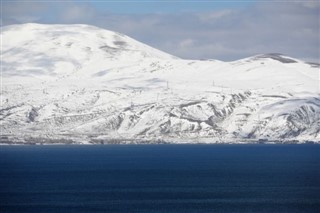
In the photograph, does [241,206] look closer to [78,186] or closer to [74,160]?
[78,186]

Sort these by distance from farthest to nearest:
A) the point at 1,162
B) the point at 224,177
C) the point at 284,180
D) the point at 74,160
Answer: the point at 74,160, the point at 1,162, the point at 224,177, the point at 284,180

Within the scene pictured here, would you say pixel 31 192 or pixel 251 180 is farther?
pixel 251 180

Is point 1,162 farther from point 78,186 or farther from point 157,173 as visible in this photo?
point 78,186

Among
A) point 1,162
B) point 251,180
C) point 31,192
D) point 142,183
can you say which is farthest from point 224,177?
point 1,162

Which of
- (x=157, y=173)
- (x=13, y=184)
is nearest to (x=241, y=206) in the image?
(x=13, y=184)

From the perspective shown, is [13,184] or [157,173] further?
[157,173]

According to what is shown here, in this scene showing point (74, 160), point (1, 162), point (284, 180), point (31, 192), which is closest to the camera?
point (31, 192)

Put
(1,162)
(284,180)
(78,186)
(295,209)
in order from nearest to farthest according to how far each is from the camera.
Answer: (295,209)
(78,186)
(284,180)
(1,162)
